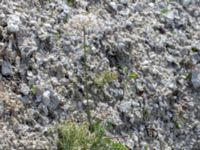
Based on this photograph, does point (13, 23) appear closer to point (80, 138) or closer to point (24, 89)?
point (24, 89)

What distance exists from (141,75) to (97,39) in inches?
24.7

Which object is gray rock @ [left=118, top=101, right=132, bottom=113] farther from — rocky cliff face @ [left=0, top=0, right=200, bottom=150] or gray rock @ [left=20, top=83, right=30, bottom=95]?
gray rock @ [left=20, top=83, right=30, bottom=95]

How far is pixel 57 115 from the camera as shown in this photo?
552 centimetres

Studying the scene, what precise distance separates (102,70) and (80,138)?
41.2 inches

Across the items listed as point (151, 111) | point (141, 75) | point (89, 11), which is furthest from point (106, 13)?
point (151, 111)

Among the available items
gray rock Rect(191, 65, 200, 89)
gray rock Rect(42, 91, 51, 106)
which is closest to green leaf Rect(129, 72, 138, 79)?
gray rock Rect(191, 65, 200, 89)

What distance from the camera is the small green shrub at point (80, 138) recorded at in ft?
17.3

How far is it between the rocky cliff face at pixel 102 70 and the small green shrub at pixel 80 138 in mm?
109

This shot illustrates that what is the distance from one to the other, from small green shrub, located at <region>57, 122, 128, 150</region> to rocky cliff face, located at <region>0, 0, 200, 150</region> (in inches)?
4.3

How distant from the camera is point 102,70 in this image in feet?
20.0

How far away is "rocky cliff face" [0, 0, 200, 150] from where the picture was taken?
5430 mm

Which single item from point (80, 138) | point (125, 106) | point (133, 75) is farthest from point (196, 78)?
point (80, 138)

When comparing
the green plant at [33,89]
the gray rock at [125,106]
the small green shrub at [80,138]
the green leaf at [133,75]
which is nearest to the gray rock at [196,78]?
the green leaf at [133,75]

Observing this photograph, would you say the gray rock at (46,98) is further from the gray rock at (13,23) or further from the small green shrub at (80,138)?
the gray rock at (13,23)
